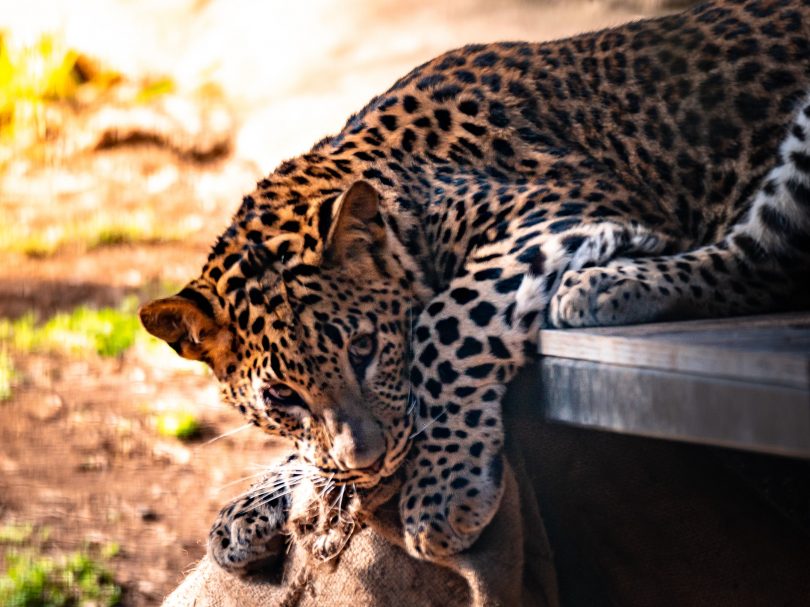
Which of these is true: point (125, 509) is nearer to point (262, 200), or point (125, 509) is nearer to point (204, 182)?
point (262, 200)

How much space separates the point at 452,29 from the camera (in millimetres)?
11656

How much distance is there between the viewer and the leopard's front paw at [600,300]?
325 centimetres

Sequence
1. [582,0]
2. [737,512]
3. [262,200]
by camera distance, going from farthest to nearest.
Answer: [582,0]
[262,200]
[737,512]

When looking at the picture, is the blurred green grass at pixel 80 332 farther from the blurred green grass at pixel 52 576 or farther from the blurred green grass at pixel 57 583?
the blurred green grass at pixel 57 583

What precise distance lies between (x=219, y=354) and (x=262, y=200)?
501mm

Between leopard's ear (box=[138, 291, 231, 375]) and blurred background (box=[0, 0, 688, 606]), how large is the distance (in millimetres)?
2821

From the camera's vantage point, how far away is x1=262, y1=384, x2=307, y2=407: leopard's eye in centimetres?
338

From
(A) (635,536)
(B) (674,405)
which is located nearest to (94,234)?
(A) (635,536)

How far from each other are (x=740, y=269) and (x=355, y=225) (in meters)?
1.16

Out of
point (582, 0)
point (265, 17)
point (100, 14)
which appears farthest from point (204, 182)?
point (582, 0)

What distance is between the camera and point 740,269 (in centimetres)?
366

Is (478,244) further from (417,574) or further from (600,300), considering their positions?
(417,574)

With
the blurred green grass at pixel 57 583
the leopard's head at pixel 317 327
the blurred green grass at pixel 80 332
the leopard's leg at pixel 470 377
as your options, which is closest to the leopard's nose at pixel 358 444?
the leopard's head at pixel 317 327

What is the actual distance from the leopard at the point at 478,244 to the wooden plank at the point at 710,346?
217mm
